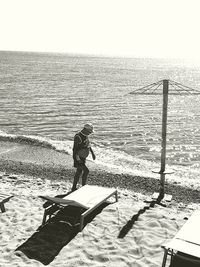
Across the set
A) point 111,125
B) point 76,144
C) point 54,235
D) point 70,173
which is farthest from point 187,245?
point 111,125

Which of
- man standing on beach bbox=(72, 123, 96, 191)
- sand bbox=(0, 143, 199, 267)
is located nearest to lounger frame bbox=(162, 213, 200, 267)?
sand bbox=(0, 143, 199, 267)

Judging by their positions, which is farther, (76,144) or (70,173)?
(70,173)

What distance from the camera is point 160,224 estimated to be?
26.1 feet

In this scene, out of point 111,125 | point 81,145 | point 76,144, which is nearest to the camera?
point 76,144

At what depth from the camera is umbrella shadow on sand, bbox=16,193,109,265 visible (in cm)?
675

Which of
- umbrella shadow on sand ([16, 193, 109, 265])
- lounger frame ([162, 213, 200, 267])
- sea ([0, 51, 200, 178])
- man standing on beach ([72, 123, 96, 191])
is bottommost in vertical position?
sea ([0, 51, 200, 178])

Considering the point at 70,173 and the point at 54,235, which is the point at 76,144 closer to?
the point at 54,235

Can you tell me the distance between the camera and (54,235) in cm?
752

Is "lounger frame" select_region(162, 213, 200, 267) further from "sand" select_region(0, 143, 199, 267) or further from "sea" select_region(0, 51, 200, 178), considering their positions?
"sea" select_region(0, 51, 200, 178)

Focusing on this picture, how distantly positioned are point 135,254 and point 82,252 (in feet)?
3.34

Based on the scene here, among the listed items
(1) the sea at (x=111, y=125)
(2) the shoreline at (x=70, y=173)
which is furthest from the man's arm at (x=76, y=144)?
(1) the sea at (x=111, y=125)

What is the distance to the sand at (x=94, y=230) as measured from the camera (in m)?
6.57

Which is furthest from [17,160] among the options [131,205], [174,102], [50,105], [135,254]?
[174,102]

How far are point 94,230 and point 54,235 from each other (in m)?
0.88
